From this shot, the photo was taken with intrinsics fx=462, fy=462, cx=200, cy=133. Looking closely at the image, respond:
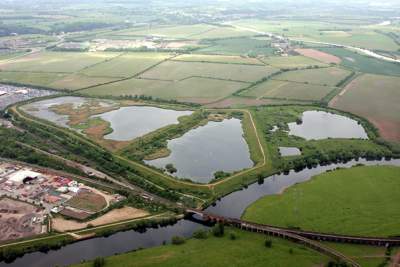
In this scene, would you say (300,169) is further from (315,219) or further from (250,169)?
(315,219)

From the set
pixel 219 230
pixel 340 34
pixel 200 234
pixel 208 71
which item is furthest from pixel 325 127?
pixel 340 34

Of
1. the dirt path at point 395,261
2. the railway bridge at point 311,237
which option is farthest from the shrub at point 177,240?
the dirt path at point 395,261

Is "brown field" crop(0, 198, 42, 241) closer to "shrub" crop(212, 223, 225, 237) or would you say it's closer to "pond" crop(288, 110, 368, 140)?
"shrub" crop(212, 223, 225, 237)

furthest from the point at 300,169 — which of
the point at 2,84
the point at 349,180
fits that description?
the point at 2,84

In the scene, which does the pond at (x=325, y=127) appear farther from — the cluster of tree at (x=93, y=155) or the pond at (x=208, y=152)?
the cluster of tree at (x=93, y=155)

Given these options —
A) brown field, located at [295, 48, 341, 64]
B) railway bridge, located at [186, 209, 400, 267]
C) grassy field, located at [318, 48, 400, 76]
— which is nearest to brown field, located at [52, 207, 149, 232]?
railway bridge, located at [186, 209, 400, 267]
